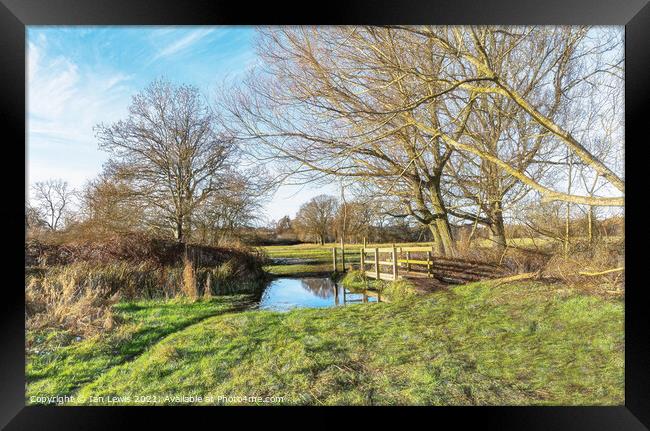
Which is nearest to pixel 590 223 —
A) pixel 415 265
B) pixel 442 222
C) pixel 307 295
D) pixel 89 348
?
pixel 442 222

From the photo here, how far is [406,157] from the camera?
105 inches

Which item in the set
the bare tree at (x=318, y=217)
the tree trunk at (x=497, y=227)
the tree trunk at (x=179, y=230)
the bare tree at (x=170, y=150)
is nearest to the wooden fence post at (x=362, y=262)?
Answer: the bare tree at (x=318, y=217)

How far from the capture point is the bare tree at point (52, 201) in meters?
2.40

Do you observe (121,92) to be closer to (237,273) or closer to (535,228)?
(237,273)

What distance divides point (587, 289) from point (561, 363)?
665 mm

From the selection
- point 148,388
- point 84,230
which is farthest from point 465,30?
point 148,388

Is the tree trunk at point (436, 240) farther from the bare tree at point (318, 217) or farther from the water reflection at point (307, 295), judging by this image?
the bare tree at point (318, 217)

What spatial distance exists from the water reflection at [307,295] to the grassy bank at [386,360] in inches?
3.2

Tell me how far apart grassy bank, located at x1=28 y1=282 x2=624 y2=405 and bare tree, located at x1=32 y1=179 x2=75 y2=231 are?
1.06m

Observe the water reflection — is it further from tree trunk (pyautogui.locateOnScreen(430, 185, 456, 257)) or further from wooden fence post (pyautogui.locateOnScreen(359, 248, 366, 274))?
tree trunk (pyautogui.locateOnScreen(430, 185, 456, 257))

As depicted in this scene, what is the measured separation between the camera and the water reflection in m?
2.53
